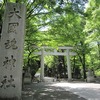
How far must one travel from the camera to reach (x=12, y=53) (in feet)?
21.6

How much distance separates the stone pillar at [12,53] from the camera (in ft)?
20.8

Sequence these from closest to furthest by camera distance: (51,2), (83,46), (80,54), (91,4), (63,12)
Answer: (51,2) < (63,12) < (91,4) < (83,46) < (80,54)

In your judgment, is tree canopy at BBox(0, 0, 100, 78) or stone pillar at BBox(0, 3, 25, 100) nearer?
stone pillar at BBox(0, 3, 25, 100)

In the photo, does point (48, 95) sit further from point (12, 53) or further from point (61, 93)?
point (12, 53)

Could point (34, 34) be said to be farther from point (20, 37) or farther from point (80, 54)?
point (80, 54)

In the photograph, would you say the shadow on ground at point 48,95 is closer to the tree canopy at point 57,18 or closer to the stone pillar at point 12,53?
the stone pillar at point 12,53

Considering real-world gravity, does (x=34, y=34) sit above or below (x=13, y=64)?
above

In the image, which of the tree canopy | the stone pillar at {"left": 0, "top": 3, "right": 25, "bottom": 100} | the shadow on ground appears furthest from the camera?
the tree canopy

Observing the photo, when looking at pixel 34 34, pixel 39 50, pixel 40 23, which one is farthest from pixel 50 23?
pixel 39 50

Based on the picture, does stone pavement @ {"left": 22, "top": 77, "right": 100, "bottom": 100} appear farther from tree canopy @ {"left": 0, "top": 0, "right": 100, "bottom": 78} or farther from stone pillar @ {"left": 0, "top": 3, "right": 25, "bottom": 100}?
tree canopy @ {"left": 0, "top": 0, "right": 100, "bottom": 78}

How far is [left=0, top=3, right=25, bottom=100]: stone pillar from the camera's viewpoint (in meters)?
6.34

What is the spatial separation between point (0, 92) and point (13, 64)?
1.21 metres

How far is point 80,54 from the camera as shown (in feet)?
84.3

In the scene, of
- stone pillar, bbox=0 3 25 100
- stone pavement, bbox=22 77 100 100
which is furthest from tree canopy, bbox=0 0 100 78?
stone pavement, bbox=22 77 100 100
